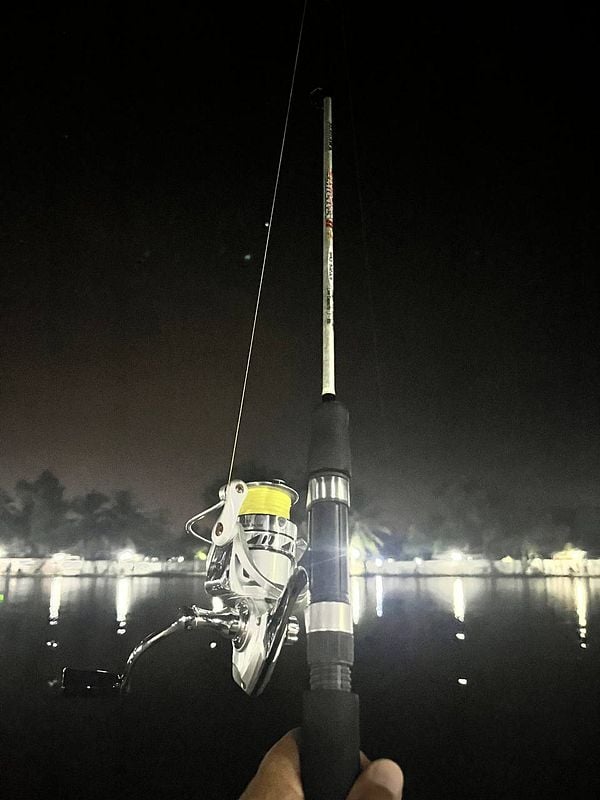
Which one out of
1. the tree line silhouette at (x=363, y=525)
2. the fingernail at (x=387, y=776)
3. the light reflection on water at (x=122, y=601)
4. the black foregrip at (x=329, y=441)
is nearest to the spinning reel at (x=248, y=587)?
the black foregrip at (x=329, y=441)

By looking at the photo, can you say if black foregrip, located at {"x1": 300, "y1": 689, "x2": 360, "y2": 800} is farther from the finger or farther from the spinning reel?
the spinning reel

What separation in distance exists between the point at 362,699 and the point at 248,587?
3025mm

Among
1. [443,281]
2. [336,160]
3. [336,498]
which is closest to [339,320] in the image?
[443,281]

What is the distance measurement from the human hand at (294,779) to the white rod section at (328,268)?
2.07ft

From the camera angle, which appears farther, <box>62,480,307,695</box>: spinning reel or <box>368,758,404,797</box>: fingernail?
<box>62,480,307,695</box>: spinning reel

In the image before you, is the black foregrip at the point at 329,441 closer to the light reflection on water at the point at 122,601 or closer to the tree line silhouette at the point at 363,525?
the tree line silhouette at the point at 363,525

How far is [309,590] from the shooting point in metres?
1.31

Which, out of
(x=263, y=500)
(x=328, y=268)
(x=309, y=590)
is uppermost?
(x=328, y=268)

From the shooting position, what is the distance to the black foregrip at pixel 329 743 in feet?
3.72

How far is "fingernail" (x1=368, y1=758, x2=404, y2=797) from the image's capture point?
1.09 metres

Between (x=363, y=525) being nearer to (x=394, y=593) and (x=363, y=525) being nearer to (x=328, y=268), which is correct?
(x=394, y=593)

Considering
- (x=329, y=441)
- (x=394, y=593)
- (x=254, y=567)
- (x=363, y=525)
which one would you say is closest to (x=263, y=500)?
(x=254, y=567)

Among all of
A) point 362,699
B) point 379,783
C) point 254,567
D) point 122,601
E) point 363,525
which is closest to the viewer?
point 379,783

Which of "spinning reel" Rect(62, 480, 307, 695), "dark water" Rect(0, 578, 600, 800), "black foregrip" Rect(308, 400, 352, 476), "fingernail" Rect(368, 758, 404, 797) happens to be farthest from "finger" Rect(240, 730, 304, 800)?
"dark water" Rect(0, 578, 600, 800)
